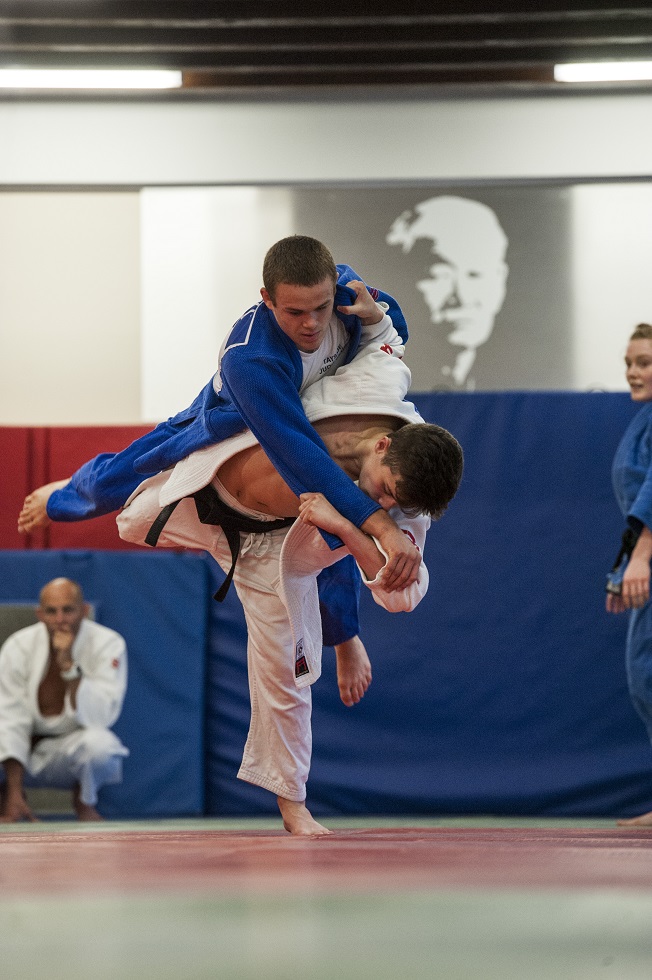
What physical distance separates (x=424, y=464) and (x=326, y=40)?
462 centimetres

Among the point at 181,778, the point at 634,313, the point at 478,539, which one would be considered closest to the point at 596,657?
the point at 478,539

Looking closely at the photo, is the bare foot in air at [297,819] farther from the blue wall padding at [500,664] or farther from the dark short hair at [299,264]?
the blue wall padding at [500,664]

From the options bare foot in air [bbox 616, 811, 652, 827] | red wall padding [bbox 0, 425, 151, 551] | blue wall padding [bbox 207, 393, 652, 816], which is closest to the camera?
bare foot in air [bbox 616, 811, 652, 827]

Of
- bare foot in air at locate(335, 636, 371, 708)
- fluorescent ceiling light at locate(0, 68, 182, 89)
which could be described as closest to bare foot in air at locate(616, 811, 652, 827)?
bare foot in air at locate(335, 636, 371, 708)

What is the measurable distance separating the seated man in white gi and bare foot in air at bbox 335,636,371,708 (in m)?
1.88

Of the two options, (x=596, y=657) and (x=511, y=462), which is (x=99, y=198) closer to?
(x=511, y=462)

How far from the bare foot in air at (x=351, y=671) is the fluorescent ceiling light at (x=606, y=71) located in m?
4.59

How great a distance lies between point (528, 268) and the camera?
21.0 ft

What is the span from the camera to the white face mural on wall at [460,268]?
6.35 m

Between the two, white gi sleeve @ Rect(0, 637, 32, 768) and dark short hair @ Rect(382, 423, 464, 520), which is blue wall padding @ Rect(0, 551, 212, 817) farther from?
dark short hair @ Rect(382, 423, 464, 520)

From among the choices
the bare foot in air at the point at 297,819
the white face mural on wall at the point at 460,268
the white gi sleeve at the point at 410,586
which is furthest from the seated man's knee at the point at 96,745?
the white face mural on wall at the point at 460,268

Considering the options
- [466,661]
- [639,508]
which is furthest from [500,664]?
[639,508]

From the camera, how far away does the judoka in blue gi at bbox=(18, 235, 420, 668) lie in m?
2.20

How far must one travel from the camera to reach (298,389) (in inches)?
96.0
